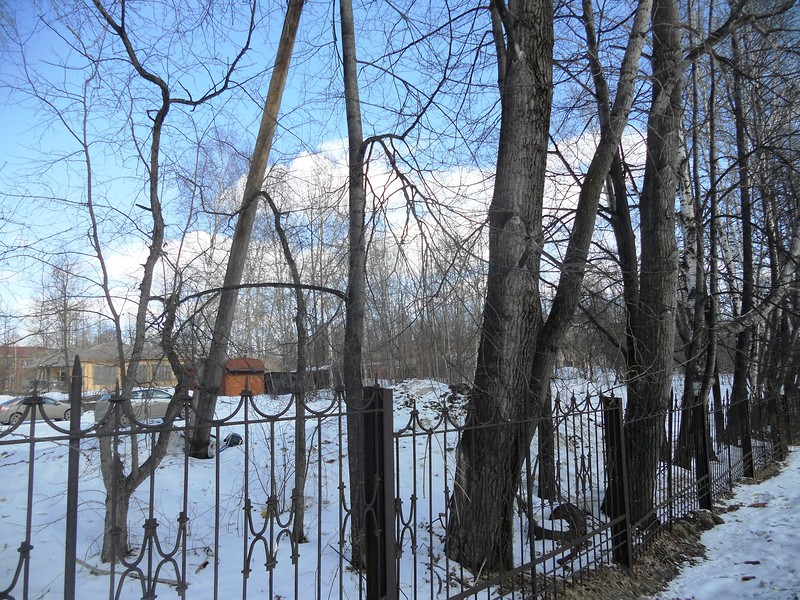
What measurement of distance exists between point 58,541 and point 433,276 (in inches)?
222

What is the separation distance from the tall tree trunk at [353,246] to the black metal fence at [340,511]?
520 mm

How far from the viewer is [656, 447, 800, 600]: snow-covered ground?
4793 millimetres

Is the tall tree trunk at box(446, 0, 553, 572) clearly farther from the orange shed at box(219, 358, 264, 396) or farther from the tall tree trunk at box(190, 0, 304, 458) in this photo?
the tall tree trunk at box(190, 0, 304, 458)

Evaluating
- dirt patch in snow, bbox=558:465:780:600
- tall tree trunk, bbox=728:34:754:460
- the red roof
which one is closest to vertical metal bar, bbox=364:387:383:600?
dirt patch in snow, bbox=558:465:780:600

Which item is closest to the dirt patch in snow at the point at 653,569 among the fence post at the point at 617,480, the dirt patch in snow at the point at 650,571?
the dirt patch in snow at the point at 650,571

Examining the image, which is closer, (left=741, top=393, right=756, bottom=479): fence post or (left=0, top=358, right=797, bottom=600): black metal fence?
(left=0, top=358, right=797, bottom=600): black metal fence

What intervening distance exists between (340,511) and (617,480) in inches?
129

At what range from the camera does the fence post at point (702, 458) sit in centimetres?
725

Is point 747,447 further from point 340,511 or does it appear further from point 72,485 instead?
point 72,485

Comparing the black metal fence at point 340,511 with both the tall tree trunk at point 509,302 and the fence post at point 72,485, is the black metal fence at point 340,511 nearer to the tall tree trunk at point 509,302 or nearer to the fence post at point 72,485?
the fence post at point 72,485

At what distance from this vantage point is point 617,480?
5270 millimetres

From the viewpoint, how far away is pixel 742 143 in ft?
39.5

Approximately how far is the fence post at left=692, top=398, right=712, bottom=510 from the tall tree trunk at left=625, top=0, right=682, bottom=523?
49cm

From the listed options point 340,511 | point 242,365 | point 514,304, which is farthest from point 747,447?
point 340,511
